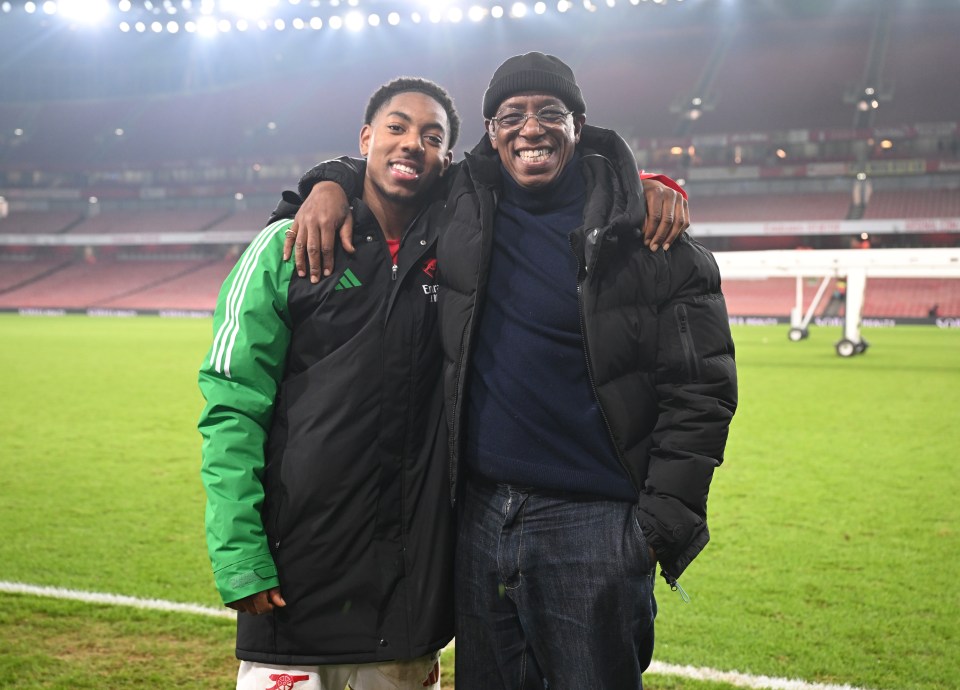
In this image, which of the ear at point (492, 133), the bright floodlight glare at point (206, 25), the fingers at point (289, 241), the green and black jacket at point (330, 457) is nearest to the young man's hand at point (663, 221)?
the ear at point (492, 133)

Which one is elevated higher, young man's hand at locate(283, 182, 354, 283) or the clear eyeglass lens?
the clear eyeglass lens

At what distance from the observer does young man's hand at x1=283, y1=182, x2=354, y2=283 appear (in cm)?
226

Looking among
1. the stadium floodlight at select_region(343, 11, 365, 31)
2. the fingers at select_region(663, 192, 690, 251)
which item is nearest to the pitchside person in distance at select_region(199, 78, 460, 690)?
the fingers at select_region(663, 192, 690, 251)

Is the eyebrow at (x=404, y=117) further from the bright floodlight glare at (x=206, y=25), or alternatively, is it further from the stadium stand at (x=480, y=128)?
the bright floodlight glare at (x=206, y=25)

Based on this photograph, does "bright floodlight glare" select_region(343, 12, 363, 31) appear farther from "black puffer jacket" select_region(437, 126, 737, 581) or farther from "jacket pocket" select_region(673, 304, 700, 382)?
"jacket pocket" select_region(673, 304, 700, 382)

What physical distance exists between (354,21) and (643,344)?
4904 cm

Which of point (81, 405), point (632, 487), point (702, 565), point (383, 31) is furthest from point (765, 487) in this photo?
point (383, 31)

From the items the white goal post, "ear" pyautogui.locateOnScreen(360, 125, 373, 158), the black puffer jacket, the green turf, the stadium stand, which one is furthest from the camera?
the stadium stand

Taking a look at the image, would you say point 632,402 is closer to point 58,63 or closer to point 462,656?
point 462,656

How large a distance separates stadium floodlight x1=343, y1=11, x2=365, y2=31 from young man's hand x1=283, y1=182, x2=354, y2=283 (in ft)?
157

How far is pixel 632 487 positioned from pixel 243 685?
1.11 m

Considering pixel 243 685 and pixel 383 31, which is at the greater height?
pixel 383 31

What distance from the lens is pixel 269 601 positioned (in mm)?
2209

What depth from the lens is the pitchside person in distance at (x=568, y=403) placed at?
2.17m
